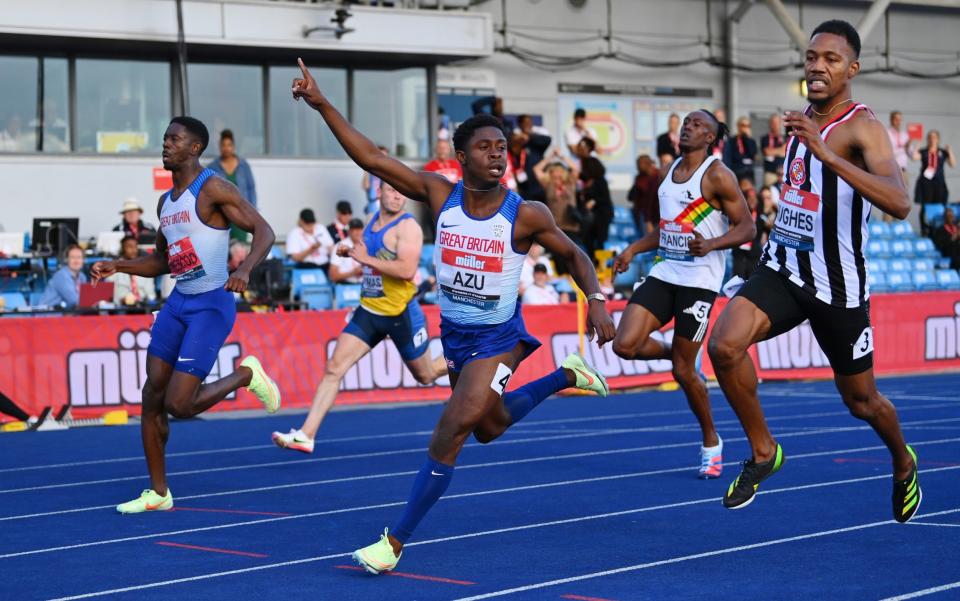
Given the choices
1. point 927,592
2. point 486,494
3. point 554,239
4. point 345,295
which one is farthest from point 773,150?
point 927,592

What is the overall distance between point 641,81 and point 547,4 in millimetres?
2543

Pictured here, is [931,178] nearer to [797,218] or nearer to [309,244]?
[309,244]

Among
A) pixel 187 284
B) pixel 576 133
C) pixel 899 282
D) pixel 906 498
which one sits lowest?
pixel 906 498

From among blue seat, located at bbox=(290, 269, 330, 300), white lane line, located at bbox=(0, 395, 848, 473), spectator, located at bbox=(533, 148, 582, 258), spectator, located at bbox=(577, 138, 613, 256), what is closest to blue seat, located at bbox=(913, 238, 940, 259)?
spectator, located at bbox=(577, 138, 613, 256)

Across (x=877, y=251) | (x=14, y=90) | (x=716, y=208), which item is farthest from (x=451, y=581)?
(x=877, y=251)

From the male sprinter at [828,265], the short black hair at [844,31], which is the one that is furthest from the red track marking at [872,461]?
the short black hair at [844,31]

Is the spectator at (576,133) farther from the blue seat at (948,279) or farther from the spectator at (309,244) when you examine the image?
the blue seat at (948,279)

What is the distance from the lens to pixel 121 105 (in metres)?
22.8

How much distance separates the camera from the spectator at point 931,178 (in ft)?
93.9

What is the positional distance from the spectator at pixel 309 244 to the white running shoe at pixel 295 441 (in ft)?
30.5

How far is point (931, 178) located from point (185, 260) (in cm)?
2280

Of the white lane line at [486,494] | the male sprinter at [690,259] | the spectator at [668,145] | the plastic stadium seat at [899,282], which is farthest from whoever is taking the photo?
the plastic stadium seat at [899,282]

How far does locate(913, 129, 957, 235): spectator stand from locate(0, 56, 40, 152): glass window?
16693 mm

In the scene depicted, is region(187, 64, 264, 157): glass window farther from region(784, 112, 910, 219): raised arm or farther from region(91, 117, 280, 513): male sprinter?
region(784, 112, 910, 219): raised arm
